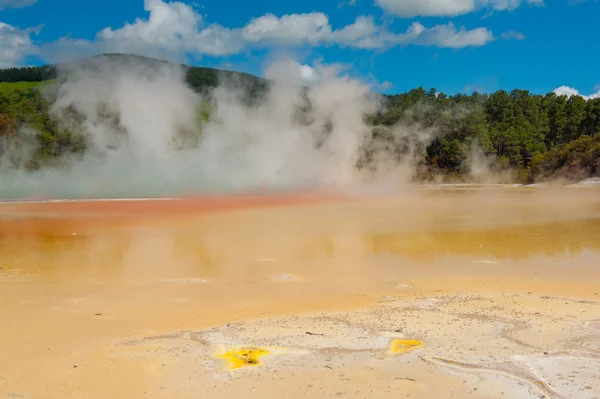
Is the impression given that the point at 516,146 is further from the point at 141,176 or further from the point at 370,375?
the point at 370,375

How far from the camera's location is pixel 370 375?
521cm

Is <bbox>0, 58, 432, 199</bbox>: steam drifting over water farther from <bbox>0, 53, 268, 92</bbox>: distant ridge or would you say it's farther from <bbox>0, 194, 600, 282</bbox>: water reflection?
<bbox>0, 194, 600, 282</bbox>: water reflection

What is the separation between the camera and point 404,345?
6004 millimetres

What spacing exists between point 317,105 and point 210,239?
21940 mm

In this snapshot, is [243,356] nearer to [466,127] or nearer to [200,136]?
[200,136]

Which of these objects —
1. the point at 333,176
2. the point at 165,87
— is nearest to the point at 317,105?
the point at 333,176

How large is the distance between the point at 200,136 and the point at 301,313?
3076 cm

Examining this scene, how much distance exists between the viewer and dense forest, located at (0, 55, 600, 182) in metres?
43.4

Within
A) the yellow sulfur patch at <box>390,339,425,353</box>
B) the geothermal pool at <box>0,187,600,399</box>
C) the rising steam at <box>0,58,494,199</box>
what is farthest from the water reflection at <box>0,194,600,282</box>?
the rising steam at <box>0,58,494,199</box>

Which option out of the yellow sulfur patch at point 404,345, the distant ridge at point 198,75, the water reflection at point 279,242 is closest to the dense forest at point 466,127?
the distant ridge at point 198,75

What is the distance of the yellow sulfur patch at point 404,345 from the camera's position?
5848mm

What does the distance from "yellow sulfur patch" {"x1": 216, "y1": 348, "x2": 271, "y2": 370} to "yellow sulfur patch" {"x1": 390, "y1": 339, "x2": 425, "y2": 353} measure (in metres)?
1.30

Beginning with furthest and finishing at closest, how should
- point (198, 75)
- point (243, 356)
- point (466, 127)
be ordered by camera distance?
point (466, 127)
point (198, 75)
point (243, 356)

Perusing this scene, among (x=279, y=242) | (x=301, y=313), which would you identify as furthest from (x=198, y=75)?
(x=301, y=313)
